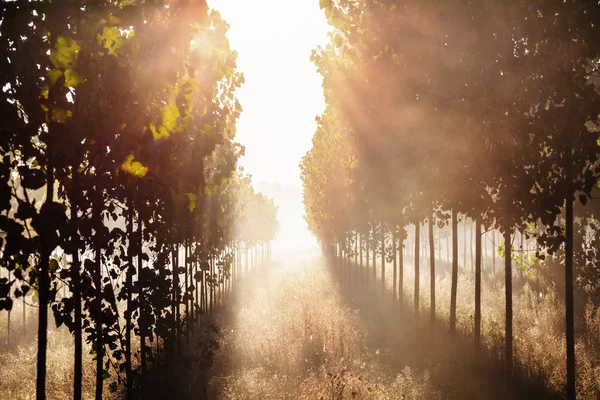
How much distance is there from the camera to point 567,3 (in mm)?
A: 7402

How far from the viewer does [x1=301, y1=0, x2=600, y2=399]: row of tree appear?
764 centimetres

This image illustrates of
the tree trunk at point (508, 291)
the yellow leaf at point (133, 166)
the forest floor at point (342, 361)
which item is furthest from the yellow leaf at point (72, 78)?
the tree trunk at point (508, 291)

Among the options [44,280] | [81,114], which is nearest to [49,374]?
[44,280]

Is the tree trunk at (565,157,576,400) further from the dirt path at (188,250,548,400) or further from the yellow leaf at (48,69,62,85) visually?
the yellow leaf at (48,69,62,85)

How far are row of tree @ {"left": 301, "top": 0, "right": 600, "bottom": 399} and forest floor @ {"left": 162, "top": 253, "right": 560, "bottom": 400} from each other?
3.01 feet

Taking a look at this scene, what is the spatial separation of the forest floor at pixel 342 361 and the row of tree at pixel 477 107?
0.92 m

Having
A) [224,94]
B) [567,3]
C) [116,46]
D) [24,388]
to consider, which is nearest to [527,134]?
[567,3]

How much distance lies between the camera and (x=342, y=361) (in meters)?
10.9

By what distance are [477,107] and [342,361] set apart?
6.48 meters

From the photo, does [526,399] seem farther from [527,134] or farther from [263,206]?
[263,206]

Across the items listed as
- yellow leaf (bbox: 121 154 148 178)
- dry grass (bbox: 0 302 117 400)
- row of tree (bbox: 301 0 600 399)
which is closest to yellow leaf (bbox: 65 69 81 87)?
yellow leaf (bbox: 121 154 148 178)

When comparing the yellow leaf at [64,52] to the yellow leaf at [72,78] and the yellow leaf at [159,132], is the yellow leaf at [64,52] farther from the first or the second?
the yellow leaf at [159,132]

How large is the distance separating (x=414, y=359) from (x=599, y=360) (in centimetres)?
412

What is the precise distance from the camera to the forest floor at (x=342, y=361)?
8773 mm
